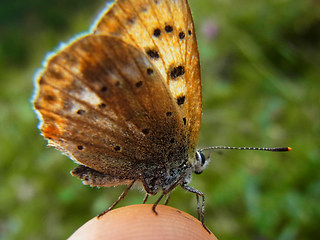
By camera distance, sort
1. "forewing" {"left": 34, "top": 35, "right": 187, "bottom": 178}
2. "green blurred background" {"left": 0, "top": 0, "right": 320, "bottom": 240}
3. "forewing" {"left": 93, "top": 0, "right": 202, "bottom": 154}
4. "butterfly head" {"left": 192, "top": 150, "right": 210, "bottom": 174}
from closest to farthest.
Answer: "forewing" {"left": 34, "top": 35, "right": 187, "bottom": 178} → "forewing" {"left": 93, "top": 0, "right": 202, "bottom": 154} → "butterfly head" {"left": 192, "top": 150, "right": 210, "bottom": 174} → "green blurred background" {"left": 0, "top": 0, "right": 320, "bottom": 240}

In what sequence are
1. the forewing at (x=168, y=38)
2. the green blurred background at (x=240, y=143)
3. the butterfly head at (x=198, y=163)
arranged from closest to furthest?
1. the forewing at (x=168, y=38)
2. the butterfly head at (x=198, y=163)
3. the green blurred background at (x=240, y=143)

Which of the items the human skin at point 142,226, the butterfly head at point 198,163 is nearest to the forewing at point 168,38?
the butterfly head at point 198,163

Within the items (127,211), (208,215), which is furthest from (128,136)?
(208,215)

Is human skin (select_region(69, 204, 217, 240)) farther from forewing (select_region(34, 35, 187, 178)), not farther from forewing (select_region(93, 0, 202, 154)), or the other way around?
forewing (select_region(93, 0, 202, 154))

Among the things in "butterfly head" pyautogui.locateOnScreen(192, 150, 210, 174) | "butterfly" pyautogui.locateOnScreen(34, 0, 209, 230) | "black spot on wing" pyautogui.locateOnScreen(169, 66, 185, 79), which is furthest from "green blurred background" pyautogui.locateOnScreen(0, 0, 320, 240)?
"black spot on wing" pyautogui.locateOnScreen(169, 66, 185, 79)

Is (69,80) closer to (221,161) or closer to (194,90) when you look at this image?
(194,90)

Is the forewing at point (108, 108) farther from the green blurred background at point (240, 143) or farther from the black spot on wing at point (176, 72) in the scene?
the green blurred background at point (240, 143)
